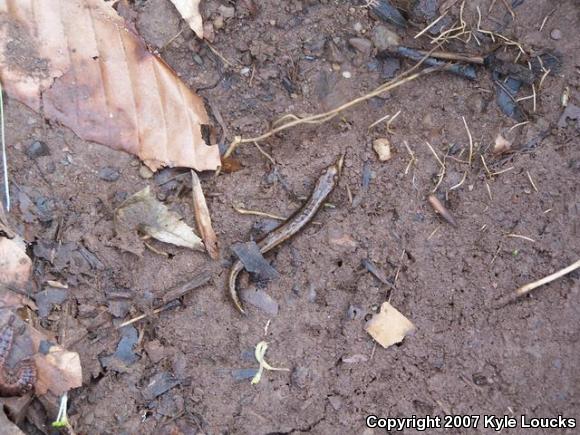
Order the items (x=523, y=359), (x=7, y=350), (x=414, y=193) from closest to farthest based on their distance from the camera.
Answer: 1. (x=7, y=350)
2. (x=523, y=359)
3. (x=414, y=193)

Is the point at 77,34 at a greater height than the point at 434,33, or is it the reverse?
the point at 77,34

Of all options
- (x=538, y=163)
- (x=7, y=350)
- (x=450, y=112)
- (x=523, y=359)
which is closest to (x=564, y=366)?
(x=523, y=359)

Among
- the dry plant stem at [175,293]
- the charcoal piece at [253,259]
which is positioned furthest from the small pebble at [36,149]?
the charcoal piece at [253,259]

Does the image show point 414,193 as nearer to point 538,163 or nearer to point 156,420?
point 538,163

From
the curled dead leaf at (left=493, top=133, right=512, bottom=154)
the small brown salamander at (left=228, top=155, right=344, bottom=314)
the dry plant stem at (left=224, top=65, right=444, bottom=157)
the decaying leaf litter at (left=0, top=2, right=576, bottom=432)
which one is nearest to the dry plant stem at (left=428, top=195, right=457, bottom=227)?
the decaying leaf litter at (left=0, top=2, right=576, bottom=432)

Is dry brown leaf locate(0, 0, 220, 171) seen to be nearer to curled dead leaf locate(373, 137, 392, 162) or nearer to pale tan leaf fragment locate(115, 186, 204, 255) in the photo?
pale tan leaf fragment locate(115, 186, 204, 255)

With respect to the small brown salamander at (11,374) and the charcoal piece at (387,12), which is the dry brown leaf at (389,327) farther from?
the small brown salamander at (11,374)
